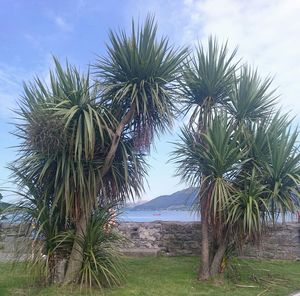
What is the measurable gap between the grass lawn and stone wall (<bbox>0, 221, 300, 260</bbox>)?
2.21 ft

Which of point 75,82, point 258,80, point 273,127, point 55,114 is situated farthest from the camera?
point 258,80

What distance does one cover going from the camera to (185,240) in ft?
30.7

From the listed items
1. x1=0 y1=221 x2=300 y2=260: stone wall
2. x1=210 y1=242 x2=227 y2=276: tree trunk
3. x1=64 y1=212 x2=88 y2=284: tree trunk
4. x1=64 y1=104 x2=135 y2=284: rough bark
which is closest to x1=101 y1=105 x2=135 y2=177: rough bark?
x1=64 y1=104 x2=135 y2=284: rough bark

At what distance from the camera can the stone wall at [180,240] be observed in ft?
29.1

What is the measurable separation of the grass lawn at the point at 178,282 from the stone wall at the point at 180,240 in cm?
67

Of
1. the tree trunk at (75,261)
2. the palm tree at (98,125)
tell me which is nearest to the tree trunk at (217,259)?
the palm tree at (98,125)

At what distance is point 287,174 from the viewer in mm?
6004

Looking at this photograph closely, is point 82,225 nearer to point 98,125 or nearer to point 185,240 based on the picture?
point 98,125

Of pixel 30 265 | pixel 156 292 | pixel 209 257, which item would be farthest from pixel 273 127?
pixel 30 265

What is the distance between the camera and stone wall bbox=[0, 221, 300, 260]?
886 cm

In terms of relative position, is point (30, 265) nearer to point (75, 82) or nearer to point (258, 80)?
point (75, 82)

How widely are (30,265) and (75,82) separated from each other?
2817mm

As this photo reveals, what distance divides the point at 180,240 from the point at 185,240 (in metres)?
0.13

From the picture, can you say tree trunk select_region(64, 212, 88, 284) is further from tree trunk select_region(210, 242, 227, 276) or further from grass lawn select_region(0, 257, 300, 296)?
tree trunk select_region(210, 242, 227, 276)
